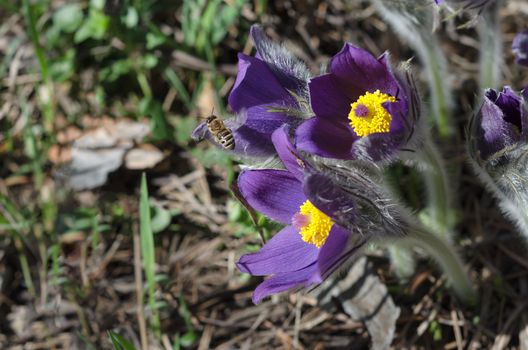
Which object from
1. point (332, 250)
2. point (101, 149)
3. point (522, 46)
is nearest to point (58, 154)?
point (101, 149)

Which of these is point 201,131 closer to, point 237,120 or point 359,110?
point 237,120

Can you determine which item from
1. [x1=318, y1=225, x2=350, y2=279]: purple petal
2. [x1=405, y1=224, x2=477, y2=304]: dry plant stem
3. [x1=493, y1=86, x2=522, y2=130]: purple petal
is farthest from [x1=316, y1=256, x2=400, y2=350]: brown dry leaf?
[x1=493, y1=86, x2=522, y2=130]: purple petal

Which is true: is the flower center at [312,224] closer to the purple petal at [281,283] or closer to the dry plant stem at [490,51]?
the purple petal at [281,283]

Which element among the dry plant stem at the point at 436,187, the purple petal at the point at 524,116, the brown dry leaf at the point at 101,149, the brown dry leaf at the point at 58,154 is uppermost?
the purple petal at the point at 524,116

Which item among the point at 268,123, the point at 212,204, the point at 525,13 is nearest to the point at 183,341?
the point at 212,204

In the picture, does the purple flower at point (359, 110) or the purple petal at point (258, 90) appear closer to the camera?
the purple flower at point (359, 110)

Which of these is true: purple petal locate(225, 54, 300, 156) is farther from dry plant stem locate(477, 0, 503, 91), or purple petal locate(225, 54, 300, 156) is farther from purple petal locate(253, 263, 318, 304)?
dry plant stem locate(477, 0, 503, 91)

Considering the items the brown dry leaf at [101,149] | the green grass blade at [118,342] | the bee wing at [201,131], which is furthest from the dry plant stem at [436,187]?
the brown dry leaf at [101,149]
